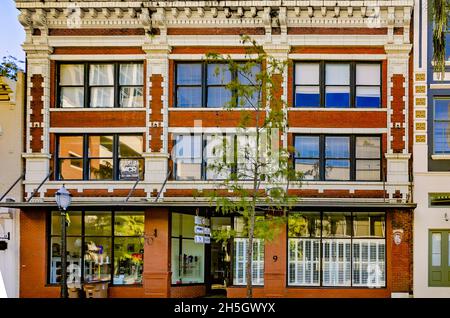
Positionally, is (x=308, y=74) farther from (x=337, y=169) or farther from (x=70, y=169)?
(x=70, y=169)

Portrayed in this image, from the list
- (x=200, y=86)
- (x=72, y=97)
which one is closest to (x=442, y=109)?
(x=200, y=86)

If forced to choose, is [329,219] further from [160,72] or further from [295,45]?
[160,72]

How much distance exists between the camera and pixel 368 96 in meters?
23.5

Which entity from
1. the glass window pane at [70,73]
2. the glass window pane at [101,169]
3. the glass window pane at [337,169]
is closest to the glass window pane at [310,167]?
the glass window pane at [337,169]

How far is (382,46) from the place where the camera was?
2330cm

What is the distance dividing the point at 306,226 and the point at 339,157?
2.91m

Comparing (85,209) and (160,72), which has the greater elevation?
(160,72)

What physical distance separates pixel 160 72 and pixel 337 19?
7055mm

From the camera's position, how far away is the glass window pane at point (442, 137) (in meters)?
23.1

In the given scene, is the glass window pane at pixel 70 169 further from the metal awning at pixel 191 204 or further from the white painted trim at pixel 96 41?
the white painted trim at pixel 96 41

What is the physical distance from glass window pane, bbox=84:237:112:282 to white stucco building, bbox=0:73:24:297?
261 cm

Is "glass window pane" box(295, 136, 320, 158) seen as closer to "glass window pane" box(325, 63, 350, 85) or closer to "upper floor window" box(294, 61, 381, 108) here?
"upper floor window" box(294, 61, 381, 108)

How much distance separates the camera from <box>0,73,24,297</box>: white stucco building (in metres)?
23.3
